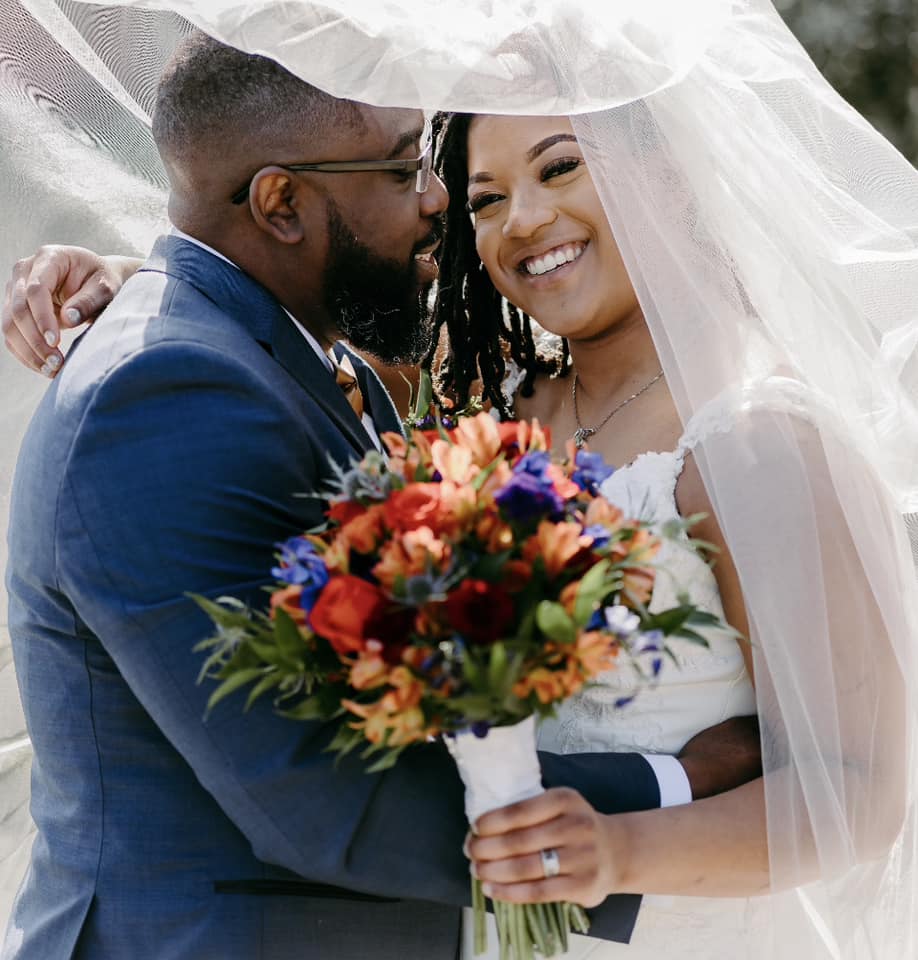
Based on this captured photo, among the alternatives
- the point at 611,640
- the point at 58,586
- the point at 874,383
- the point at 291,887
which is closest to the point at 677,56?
the point at 874,383

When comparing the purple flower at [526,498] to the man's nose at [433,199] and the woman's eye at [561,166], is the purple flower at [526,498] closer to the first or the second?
the man's nose at [433,199]

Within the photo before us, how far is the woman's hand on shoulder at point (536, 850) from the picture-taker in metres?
2.02

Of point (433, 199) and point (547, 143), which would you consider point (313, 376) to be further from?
point (547, 143)

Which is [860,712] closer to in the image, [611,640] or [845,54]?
[611,640]

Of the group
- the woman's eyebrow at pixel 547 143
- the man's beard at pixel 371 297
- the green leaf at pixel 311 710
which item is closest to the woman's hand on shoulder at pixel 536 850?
the green leaf at pixel 311 710

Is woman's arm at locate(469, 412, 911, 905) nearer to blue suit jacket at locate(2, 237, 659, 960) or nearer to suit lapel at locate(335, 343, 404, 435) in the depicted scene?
blue suit jacket at locate(2, 237, 659, 960)

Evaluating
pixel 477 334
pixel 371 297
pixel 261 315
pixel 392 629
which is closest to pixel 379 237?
pixel 371 297

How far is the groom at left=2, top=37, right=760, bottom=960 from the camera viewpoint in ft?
6.89

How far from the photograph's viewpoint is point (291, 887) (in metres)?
2.30

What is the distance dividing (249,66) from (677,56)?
0.86 metres

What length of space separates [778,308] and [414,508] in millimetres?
1092

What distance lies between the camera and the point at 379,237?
2.78m

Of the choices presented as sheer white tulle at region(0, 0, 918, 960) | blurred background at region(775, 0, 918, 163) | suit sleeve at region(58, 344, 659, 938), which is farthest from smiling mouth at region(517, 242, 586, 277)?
blurred background at region(775, 0, 918, 163)

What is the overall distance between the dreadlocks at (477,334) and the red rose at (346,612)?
188 cm
